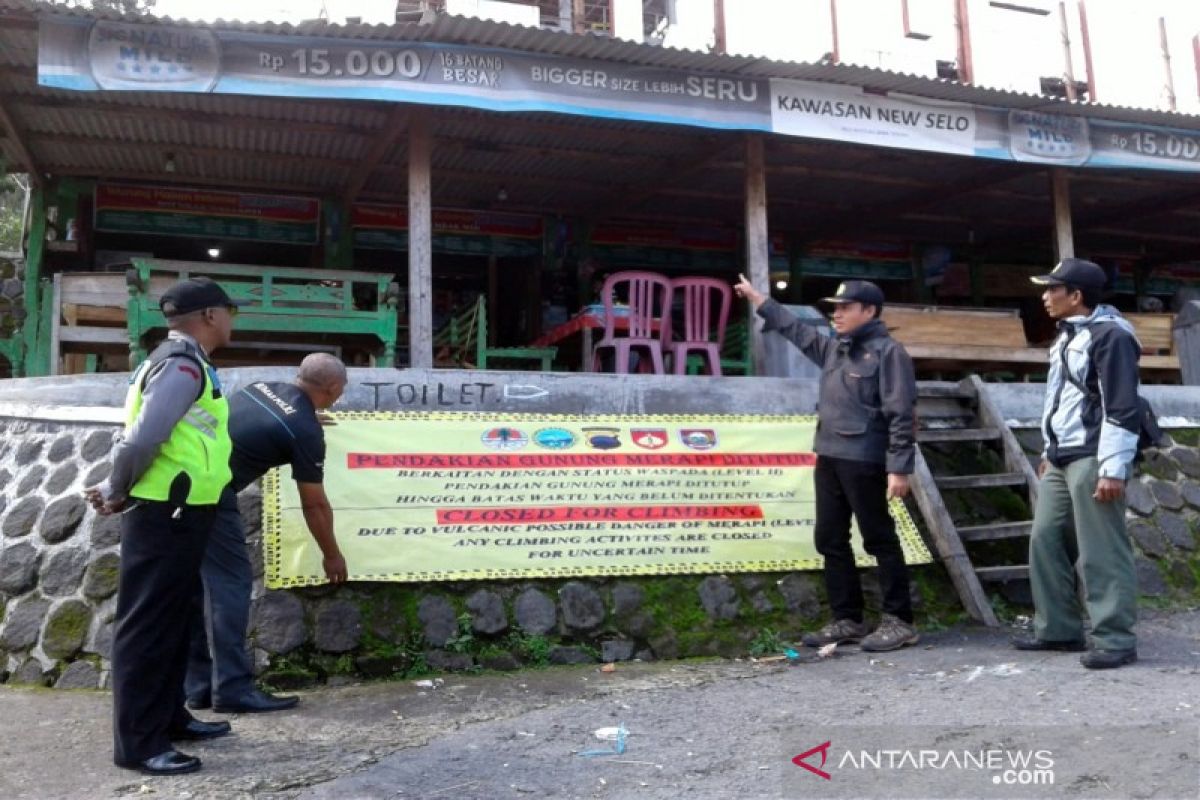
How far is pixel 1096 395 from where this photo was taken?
14.2ft

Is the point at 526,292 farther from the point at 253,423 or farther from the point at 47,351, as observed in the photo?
the point at 253,423

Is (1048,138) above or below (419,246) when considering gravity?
above

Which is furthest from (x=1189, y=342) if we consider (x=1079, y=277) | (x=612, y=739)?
(x=612, y=739)

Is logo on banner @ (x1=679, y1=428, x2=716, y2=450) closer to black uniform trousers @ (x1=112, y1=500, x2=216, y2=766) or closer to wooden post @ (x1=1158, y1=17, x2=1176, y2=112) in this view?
black uniform trousers @ (x1=112, y1=500, x2=216, y2=766)

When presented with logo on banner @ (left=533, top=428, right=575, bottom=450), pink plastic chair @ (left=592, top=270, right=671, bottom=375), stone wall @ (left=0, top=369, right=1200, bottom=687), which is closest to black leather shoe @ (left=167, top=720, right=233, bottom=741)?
stone wall @ (left=0, top=369, right=1200, bottom=687)

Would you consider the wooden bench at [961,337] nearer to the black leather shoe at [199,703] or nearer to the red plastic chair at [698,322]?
the red plastic chair at [698,322]

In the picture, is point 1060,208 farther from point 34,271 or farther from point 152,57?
point 34,271

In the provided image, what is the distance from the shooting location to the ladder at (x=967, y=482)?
542cm

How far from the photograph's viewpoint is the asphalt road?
289 cm

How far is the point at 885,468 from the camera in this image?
480 centimetres

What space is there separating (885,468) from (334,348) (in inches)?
220

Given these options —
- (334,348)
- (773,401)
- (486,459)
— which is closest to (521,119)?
(334,348)

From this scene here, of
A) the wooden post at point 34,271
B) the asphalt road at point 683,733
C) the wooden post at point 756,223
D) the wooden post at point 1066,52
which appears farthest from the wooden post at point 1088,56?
the wooden post at point 34,271

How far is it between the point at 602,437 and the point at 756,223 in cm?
333
